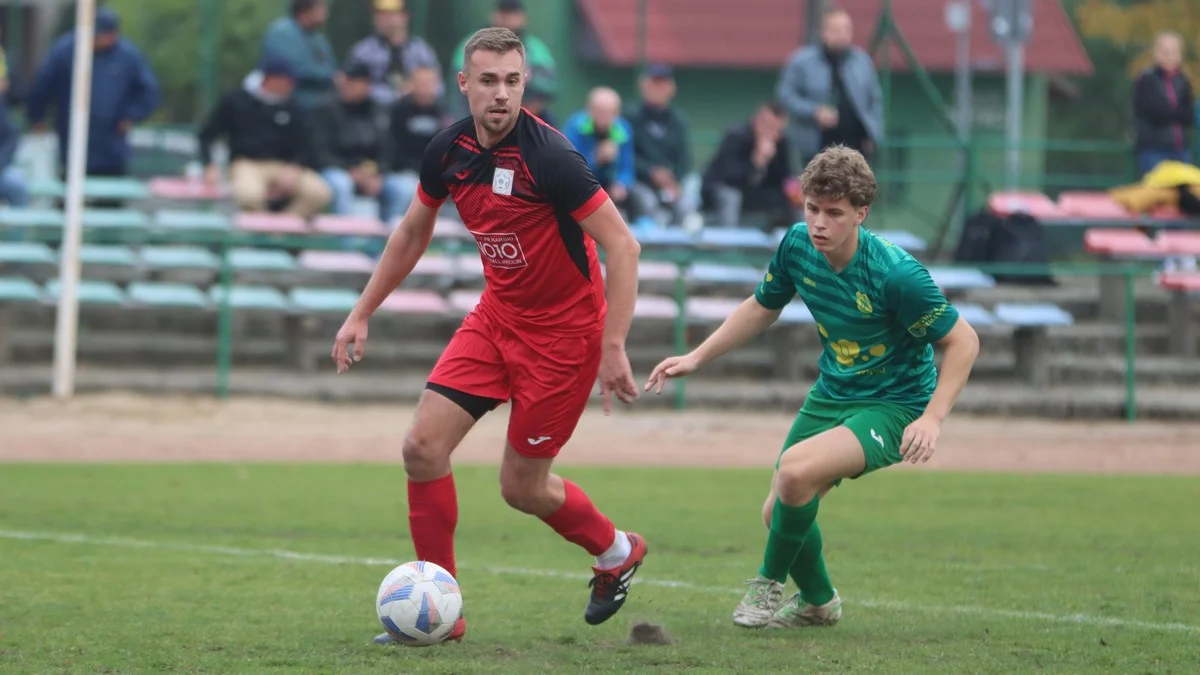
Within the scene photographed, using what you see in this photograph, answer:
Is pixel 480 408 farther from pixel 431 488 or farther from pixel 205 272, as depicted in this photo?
pixel 205 272

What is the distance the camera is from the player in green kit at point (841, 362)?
19.4ft

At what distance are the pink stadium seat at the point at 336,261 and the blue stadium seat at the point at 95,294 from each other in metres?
1.72

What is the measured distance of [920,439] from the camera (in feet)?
18.5

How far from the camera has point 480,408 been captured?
20.2ft

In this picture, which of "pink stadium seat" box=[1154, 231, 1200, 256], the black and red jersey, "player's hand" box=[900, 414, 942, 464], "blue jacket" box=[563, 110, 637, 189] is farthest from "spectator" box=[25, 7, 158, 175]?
"player's hand" box=[900, 414, 942, 464]

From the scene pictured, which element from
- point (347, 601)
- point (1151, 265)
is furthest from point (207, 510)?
point (1151, 265)

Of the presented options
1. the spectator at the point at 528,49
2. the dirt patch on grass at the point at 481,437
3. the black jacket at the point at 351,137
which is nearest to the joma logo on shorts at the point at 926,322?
the dirt patch on grass at the point at 481,437

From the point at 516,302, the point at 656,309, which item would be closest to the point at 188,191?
the point at 656,309

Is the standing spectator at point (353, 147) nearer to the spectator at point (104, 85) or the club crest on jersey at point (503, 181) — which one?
the spectator at point (104, 85)

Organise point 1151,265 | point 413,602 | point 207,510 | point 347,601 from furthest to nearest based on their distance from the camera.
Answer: point 1151,265
point 207,510
point 347,601
point 413,602

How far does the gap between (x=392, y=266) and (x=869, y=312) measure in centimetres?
176

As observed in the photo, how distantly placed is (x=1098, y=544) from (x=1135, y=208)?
33.0ft

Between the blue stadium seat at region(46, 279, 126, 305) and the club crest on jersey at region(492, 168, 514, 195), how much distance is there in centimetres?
1058

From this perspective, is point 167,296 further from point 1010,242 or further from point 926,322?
point 926,322
